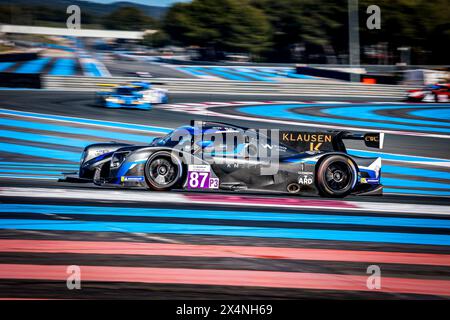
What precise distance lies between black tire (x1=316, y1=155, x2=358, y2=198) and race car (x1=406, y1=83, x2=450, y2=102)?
20.4 metres

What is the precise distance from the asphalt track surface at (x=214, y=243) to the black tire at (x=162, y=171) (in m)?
0.15

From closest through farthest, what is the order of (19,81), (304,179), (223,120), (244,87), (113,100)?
(304,179)
(223,120)
(113,100)
(19,81)
(244,87)

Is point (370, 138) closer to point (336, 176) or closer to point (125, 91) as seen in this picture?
point (336, 176)

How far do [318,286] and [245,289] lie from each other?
627 mm

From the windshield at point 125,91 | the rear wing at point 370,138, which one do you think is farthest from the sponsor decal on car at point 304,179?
the windshield at point 125,91

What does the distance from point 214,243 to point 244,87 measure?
2278cm

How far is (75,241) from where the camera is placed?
587 cm

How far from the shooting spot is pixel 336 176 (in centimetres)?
825

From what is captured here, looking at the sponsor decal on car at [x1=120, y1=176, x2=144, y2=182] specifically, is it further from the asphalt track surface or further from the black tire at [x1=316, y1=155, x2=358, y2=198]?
the black tire at [x1=316, y1=155, x2=358, y2=198]

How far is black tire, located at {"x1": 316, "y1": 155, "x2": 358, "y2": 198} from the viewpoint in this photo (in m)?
8.09

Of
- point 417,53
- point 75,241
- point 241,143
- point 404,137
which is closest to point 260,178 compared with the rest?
point 241,143

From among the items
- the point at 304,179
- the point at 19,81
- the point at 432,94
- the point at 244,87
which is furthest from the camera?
the point at 244,87

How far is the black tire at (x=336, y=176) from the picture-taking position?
8086 mm

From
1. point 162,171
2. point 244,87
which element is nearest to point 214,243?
point 162,171
